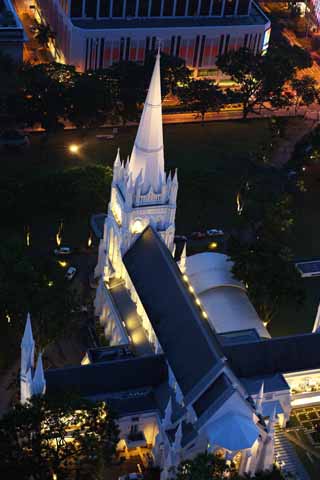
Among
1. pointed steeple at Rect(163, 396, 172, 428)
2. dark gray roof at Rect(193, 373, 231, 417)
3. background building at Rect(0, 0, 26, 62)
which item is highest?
background building at Rect(0, 0, 26, 62)

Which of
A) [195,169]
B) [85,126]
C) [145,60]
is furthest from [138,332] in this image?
[145,60]

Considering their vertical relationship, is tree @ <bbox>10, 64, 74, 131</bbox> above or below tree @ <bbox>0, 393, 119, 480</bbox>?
above

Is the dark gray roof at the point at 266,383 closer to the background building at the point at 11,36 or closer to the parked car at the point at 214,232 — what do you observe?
the parked car at the point at 214,232

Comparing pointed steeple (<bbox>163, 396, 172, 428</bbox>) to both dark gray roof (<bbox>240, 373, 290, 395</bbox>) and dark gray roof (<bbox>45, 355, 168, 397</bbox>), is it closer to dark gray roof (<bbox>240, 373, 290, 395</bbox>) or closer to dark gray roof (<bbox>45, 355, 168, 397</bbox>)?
dark gray roof (<bbox>45, 355, 168, 397</bbox>)

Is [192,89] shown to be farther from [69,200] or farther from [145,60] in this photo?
[69,200]

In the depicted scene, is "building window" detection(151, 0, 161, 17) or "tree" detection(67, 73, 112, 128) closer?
"tree" detection(67, 73, 112, 128)

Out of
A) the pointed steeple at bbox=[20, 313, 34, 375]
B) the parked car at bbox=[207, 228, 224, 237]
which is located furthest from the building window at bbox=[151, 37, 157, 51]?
the pointed steeple at bbox=[20, 313, 34, 375]

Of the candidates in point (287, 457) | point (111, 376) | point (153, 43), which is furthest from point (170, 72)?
point (287, 457)
